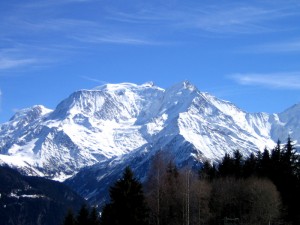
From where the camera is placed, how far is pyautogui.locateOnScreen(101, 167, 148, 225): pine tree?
205ft

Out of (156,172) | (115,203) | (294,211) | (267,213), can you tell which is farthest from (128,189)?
(294,211)

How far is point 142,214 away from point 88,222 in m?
32.9

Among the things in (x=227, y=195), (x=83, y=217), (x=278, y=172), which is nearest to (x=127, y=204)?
(x=227, y=195)

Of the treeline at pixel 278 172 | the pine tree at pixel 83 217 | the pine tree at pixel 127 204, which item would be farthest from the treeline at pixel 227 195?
the pine tree at pixel 127 204

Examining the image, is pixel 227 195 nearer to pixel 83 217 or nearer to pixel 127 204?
pixel 83 217

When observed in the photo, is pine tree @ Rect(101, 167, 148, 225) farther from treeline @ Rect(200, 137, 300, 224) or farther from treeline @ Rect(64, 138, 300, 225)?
treeline @ Rect(200, 137, 300, 224)

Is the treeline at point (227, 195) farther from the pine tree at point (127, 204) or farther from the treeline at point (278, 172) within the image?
the pine tree at point (127, 204)

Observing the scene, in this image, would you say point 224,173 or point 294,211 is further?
point 224,173

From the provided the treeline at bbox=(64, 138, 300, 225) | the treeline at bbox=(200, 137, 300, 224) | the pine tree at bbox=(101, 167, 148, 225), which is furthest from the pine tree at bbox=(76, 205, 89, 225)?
the pine tree at bbox=(101, 167, 148, 225)

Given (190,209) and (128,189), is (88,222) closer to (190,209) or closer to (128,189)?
(190,209)

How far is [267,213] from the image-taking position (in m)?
84.3

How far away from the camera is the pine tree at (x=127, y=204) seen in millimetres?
62406

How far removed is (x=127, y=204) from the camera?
2463 inches

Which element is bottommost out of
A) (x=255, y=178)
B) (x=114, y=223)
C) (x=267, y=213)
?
(x=114, y=223)
